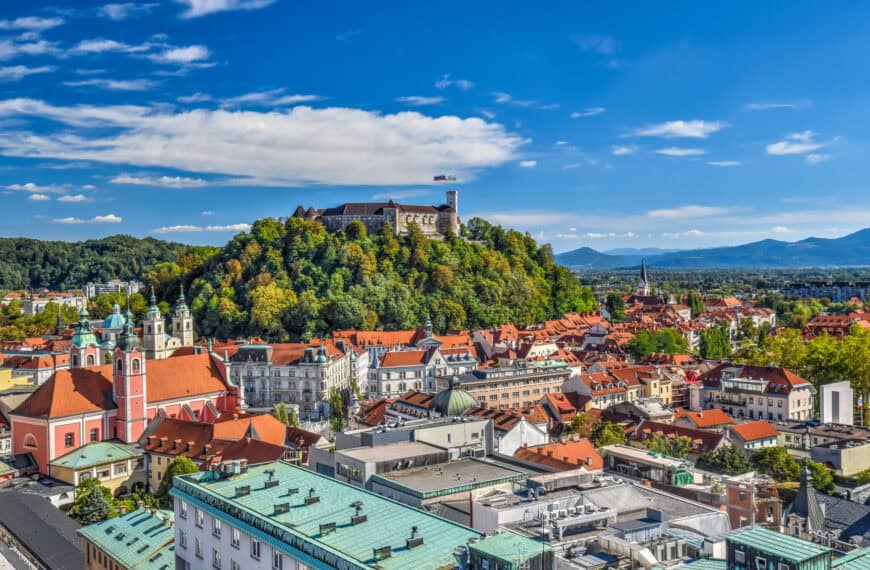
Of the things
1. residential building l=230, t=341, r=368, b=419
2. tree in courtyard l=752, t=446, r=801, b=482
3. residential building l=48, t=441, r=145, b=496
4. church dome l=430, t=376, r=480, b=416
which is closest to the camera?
church dome l=430, t=376, r=480, b=416

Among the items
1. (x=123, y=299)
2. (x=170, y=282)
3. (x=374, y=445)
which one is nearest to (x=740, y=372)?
(x=374, y=445)

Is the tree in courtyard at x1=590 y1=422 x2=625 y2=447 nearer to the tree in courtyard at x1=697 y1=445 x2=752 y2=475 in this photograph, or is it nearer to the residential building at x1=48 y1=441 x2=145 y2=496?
the tree in courtyard at x1=697 y1=445 x2=752 y2=475

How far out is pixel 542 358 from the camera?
277 ft

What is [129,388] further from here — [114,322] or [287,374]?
[114,322]

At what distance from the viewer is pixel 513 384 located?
69.9 m

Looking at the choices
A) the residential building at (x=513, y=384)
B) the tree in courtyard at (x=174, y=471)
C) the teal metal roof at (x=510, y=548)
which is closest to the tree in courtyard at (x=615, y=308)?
the residential building at (x=513, y=384)

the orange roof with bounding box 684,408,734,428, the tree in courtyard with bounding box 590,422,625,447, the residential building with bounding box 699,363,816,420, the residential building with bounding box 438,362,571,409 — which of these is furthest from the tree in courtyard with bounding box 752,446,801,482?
the residential building with bounding box 438,362,571,409

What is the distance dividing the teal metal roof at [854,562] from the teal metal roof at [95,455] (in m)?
43.9

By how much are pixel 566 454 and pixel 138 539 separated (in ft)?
67.9

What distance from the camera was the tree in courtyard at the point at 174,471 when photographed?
140 feet

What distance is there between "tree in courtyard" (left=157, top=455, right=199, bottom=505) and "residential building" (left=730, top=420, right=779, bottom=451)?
33476mm

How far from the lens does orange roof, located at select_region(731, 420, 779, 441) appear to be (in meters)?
52.2

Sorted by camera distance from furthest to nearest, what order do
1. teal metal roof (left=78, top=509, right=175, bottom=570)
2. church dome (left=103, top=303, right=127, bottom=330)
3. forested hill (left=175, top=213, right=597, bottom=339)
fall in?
forested hill (left=175, top=213, right=597, bottom=339) → church dome (left=103, top=303, right=127, bottom=330) → teal metal roof (left=78, top=509, right=175, bottom=570)

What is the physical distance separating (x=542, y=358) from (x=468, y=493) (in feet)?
198
